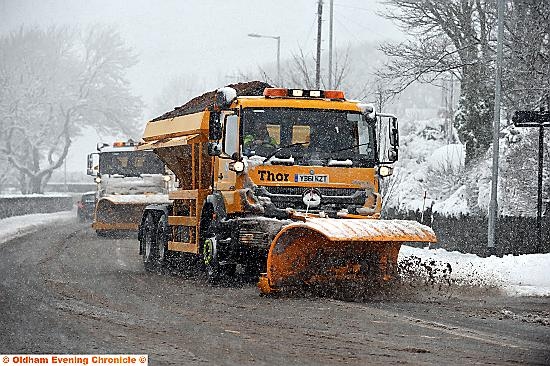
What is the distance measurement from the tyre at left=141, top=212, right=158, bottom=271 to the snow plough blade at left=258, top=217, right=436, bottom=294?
5.42m

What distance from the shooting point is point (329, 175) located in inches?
566

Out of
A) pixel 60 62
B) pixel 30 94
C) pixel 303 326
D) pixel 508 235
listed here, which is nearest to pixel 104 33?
pixel 60 62

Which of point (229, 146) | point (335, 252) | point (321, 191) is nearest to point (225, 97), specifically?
point (229, 146)

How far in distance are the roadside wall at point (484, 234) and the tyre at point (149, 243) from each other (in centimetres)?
736

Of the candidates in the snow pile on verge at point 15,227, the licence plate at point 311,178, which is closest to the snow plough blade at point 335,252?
the licence plate at point 311,178

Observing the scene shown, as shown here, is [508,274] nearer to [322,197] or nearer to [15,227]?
[322,197]

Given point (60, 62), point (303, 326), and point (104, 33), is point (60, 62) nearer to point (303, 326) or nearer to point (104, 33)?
point (104, 33)

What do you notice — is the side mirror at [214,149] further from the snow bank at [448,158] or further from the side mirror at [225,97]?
the snow bank at [448,158]

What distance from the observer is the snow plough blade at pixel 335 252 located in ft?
40.7

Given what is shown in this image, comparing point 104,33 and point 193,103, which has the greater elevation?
point 104,33

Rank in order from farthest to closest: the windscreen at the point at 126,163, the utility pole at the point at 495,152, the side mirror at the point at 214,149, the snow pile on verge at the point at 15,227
Result: the windscreen at the point at 126,163, the snow pile on verge at the point at 15,227, the utility pole at the point at 495,152, the side mirror at the point at 214,149

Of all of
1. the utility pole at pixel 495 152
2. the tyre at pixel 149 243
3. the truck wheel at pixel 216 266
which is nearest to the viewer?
the truck wheel at pixel 216 266

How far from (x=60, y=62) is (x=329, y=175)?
6626 centimetres

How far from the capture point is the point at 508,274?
16.9 metres
